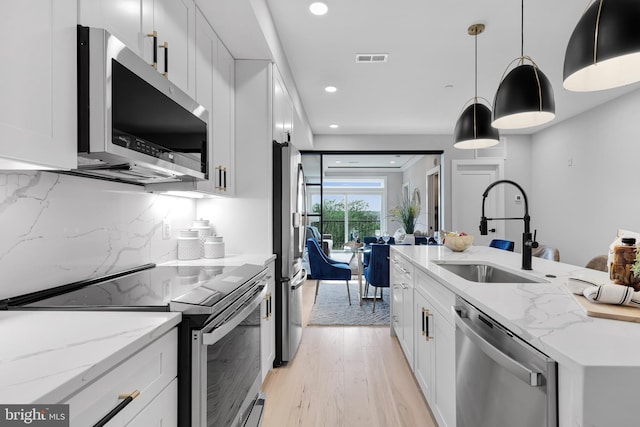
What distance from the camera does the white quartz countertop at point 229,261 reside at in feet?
6.70

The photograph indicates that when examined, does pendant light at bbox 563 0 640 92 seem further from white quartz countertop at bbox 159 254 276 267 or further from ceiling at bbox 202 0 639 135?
white quartz countertop at bbox 159 254 276 267

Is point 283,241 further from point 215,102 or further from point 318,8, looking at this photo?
point 318,8

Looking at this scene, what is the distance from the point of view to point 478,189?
6.04 meters

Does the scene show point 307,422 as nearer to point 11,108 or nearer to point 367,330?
point 367,330

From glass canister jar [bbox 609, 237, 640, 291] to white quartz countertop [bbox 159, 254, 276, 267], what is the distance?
68.0 inches

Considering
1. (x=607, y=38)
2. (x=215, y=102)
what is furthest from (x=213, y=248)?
(x=607, y=38)

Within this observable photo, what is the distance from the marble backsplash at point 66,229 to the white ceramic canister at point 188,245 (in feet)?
0.84

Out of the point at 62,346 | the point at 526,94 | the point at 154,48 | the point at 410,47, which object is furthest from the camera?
the point at 410,47

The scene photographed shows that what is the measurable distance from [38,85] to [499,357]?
1.53m

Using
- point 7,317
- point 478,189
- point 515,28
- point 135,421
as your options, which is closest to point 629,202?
point 478,189

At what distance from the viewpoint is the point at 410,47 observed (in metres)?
2.98

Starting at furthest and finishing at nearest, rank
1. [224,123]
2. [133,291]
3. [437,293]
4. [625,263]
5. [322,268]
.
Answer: [322,268], [224,123], [437,293], [133,291], [625,263]

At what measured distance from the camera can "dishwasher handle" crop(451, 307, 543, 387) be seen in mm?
840

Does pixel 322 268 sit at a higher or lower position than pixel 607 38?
lower
